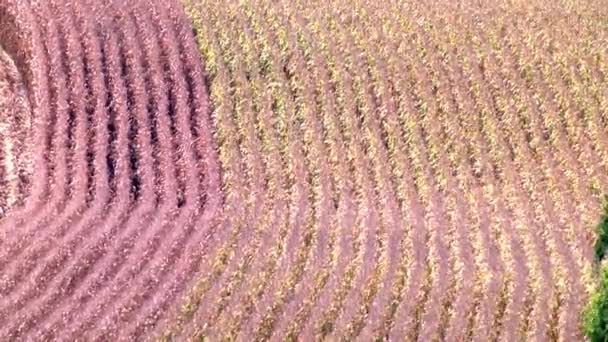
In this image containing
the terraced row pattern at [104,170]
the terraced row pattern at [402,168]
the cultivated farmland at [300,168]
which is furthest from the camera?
the terraced row pattern at [402,168]

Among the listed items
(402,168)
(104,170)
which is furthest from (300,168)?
(104,170)

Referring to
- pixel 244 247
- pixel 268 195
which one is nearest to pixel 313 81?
pixel 268 195

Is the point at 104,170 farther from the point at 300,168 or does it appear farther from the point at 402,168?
the point at 402,168

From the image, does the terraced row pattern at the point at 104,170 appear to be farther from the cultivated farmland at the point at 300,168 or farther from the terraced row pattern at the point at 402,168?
the terraced row pattern at the point at 402,168

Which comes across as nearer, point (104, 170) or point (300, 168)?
point (104, 170)

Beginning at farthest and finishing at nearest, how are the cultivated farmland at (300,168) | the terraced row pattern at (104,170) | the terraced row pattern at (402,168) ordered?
the terraced row pattern at (402,168)
the cultivated farmland at (300,168)
the terraced row pattern at (104,170)

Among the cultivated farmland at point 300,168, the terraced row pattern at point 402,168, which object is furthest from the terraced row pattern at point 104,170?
the terraced row pattern at point 402,168
